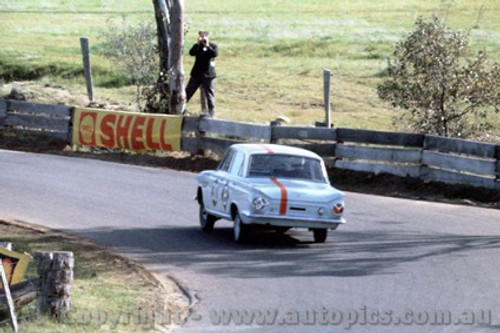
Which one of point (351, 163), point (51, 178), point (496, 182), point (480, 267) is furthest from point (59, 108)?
point (480, 267)

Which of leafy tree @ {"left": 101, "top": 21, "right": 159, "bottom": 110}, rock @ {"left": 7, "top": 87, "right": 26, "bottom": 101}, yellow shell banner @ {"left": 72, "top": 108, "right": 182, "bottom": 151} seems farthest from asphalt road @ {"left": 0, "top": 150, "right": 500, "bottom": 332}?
leafy tree @ {"left": 101, "top": 21, "right": 159, "bottom": 110}

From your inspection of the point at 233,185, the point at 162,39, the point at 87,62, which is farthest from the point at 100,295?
the point at 87,62

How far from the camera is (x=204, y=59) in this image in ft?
100

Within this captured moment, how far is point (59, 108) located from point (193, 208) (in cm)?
908

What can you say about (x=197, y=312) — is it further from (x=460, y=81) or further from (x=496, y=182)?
(x=460, y=81)

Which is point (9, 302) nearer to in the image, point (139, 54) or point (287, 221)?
point (287, 221)

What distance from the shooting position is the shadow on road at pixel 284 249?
15.8m

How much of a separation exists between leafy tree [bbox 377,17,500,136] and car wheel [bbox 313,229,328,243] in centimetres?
914

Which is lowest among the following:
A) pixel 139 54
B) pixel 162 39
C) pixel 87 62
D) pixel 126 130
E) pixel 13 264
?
pixel 126 130

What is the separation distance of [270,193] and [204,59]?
13.8 metres

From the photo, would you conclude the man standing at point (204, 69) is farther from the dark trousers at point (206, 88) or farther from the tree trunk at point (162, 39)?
the tree trunk at point (162, 39)

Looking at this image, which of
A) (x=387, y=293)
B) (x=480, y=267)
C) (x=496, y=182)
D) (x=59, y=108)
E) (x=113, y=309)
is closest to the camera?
(x=113, y=309)

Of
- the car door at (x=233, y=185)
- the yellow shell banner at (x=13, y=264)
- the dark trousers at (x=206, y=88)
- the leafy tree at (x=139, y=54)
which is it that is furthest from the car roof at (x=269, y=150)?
the leafy tree at (x=139, y=54)

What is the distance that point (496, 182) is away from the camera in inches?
910
